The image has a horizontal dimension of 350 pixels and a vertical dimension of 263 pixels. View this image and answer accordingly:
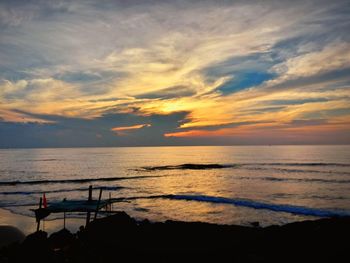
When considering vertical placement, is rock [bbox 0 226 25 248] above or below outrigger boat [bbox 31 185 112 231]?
below

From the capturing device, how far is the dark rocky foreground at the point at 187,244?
49.8 feet

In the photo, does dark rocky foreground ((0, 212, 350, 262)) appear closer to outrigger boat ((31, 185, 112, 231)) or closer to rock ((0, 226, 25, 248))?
outrigger boat ((31, 185, 112, 231))

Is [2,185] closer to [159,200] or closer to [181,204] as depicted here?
[159,200]

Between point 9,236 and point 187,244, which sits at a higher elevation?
point 187,244

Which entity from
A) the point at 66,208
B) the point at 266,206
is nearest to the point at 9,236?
the point at 66,208

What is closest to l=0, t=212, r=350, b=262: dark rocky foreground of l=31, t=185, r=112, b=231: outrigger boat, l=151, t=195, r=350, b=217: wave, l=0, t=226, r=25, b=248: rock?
l=31, t=185, r=112, b=231: outrigger boat

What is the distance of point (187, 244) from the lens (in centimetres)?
1750

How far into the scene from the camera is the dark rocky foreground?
598 inches

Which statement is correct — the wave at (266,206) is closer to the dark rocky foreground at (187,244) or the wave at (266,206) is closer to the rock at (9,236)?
the dark rocky foreground at (187,244)

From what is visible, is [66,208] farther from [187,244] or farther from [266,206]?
[266,206]

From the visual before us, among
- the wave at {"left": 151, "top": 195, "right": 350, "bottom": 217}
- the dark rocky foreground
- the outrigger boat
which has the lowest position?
the wave at {"left": 151, "top": 195, "right": 350, "bottom": 217}

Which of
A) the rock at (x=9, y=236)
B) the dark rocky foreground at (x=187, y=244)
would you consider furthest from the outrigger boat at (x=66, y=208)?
the dark rocky foreground at (x=187, y=244)

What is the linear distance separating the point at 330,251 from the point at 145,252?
30.4 ft

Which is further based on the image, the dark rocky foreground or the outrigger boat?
the outrigger boat
